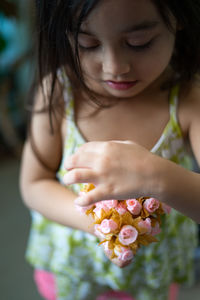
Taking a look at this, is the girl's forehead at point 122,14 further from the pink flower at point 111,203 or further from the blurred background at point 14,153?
the blurred background at point 14,153

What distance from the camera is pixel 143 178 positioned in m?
0.46

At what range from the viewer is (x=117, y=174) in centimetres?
47

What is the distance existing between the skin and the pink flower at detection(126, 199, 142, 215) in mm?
46

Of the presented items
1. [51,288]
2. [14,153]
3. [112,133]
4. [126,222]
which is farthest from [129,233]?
[14,153]

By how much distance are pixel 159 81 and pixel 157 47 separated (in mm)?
152

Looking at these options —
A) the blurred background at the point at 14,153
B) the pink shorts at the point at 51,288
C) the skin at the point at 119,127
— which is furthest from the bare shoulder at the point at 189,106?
the blurred background at the point at 14,153

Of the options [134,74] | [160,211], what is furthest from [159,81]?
[160,211]

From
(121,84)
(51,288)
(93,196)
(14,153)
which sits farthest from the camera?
(14,153)

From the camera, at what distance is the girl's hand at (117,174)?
1.52ft

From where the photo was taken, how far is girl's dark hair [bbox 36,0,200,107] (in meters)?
0.51

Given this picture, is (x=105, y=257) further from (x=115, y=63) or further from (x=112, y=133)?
(x=115, y=63)

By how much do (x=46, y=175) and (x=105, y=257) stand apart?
213 millimetres

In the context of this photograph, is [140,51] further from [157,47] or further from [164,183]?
[164,183]

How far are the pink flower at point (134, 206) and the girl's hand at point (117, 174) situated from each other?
0.13 feet
